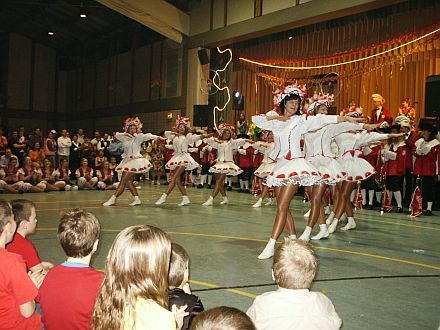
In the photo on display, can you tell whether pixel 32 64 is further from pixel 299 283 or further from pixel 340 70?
pixel 299 283

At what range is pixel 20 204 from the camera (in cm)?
→ 324

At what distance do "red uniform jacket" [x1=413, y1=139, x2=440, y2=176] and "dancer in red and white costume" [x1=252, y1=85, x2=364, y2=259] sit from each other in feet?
18.4

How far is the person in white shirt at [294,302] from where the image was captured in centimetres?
202

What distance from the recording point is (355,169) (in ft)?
23.9

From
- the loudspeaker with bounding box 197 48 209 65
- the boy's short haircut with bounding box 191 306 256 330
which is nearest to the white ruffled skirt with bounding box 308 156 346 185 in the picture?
the boy's short haircut with bounding box 191 306 256 330

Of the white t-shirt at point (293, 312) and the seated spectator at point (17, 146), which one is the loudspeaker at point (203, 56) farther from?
the white t-shirt at point (293, 312)

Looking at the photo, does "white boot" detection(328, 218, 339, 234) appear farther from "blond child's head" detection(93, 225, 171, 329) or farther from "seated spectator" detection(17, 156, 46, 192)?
"seated spectator" detection(17, 156, 46, 192)

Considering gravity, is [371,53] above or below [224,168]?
above

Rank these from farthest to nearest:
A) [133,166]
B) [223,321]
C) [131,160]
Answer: [131,160]
[133,166]
[223,321]

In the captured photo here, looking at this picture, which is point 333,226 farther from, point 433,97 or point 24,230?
point 433,97

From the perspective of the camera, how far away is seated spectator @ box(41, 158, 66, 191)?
42.7 ft

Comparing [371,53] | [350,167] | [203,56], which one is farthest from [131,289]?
[203,56]

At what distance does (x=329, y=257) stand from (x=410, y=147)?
6312 mm

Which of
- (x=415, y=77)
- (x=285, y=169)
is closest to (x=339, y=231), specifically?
(x=285, y=169)
